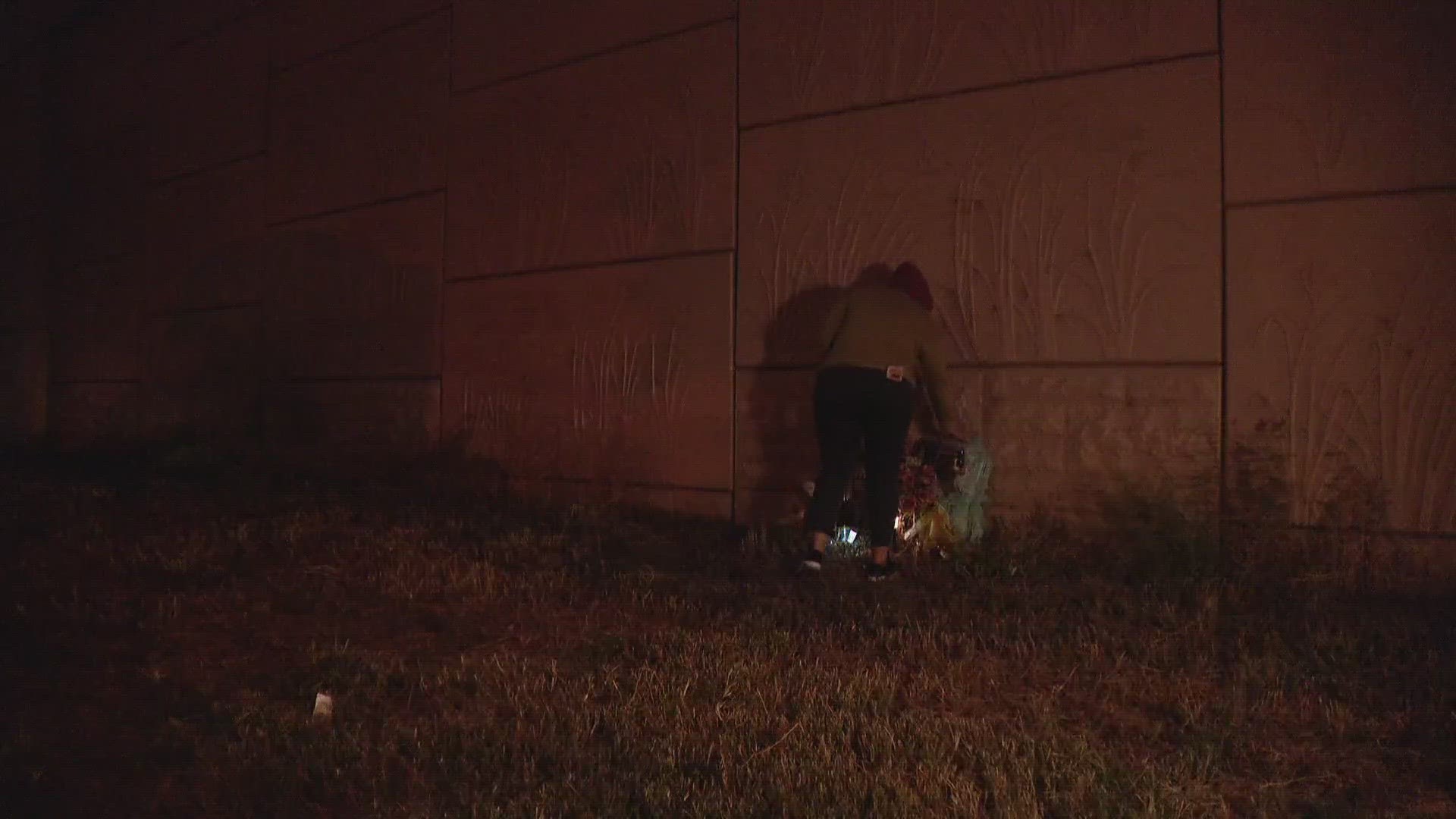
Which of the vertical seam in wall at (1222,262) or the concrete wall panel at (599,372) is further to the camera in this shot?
the concrete wall panel at (599,372)

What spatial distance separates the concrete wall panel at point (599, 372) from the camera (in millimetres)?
7305

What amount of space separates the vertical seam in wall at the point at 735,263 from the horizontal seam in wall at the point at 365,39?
126 inches

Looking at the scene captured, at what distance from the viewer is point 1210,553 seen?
523 centimetres

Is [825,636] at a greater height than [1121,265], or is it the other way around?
[1121,265]

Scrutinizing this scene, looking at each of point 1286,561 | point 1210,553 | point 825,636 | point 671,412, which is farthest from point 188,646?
point 1286,561

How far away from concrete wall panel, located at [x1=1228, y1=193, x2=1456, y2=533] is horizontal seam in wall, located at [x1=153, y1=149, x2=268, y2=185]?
29.9 feet

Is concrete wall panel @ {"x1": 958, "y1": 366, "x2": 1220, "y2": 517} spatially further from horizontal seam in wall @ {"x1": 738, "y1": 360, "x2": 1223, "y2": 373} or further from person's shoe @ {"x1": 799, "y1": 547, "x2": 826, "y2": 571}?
person's shoe @ {"x1": 799, "y1": 547, "x2": 826, "y2": 571}

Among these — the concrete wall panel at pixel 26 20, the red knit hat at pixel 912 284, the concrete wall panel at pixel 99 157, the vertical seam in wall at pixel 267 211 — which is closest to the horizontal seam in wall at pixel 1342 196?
the red knit hat at pixel 912 284

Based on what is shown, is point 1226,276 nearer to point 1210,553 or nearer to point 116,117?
point 1210,553

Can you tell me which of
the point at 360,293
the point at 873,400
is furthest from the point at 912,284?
the point at 360,293

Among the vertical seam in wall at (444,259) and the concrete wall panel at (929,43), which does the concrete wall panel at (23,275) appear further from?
the concrete wall panel at (929,43)

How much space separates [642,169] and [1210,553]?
14.8ft

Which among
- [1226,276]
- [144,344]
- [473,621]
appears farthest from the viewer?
[144,344]

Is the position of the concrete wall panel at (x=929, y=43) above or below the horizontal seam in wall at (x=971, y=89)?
above
